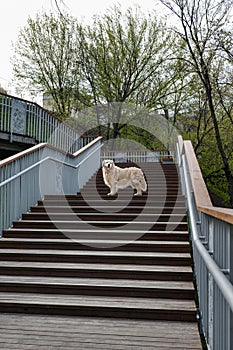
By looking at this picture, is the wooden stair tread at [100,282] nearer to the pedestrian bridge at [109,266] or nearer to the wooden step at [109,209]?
the pedestrian bridge at [109,266]

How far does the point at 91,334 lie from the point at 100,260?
1.61 m

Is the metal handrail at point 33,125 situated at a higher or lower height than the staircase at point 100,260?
higher

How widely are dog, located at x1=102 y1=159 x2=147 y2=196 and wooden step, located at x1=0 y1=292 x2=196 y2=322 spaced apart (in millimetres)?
4026

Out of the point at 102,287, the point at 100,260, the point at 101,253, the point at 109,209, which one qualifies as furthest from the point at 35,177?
the point at 102,287

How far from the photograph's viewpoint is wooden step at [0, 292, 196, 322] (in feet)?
12.8

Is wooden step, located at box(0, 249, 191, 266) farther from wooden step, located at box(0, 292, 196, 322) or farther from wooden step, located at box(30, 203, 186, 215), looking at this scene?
wooden step, located at box(30, 203, 186, 215)

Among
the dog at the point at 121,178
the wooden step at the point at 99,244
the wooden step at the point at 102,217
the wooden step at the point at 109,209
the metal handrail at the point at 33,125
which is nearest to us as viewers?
the wooden step at the point at 99,244

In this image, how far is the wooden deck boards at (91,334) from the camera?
334 cm

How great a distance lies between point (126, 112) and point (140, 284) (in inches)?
620

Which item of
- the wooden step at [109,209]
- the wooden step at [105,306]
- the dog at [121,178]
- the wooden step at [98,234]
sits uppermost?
the dog at [121,178]

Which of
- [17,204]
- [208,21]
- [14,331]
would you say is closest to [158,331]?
[14,331]

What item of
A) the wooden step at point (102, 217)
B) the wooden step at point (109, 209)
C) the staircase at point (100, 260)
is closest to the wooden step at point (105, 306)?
the staircase at point (100, 260)

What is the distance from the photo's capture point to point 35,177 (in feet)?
24.5

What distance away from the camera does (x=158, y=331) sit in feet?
11.9
